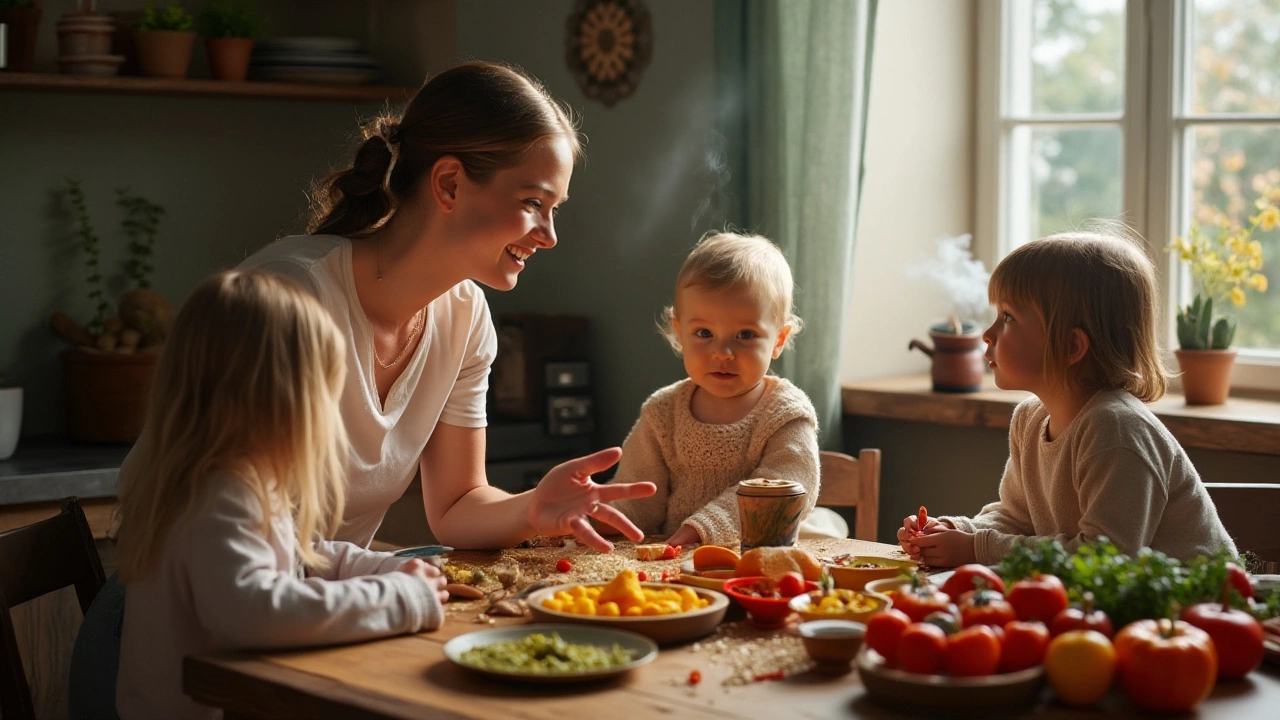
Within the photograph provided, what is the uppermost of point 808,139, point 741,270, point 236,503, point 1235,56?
point 1235,56

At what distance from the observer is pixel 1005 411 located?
2.89m

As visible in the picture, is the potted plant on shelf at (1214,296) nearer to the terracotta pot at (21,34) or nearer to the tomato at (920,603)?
the tomato at (920,603)

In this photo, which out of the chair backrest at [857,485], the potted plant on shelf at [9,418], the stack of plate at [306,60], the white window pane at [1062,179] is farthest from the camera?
the stack of plate at [306,60]

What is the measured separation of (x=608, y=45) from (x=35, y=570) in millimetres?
2137

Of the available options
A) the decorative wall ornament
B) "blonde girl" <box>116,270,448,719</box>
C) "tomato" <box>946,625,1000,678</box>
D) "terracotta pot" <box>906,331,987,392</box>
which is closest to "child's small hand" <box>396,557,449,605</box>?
"blonde girl" <box>116,270,448,719</box>

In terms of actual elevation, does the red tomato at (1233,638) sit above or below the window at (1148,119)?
below

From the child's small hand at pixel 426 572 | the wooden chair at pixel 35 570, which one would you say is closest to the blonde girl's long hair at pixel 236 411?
the child's small hand at pixel 426 572

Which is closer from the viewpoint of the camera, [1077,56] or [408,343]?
[408,343]

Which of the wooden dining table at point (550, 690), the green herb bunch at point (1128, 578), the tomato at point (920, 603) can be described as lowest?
the wooden dining table at point (550, 690)

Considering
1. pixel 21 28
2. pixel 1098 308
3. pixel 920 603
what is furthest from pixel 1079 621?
pixel 21 28

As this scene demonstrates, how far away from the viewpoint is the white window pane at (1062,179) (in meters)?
3.12

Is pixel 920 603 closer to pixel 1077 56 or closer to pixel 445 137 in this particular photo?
pixel 445 137

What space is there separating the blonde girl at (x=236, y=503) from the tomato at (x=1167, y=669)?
2.42ft

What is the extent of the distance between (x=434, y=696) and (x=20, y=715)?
2.13 feet
